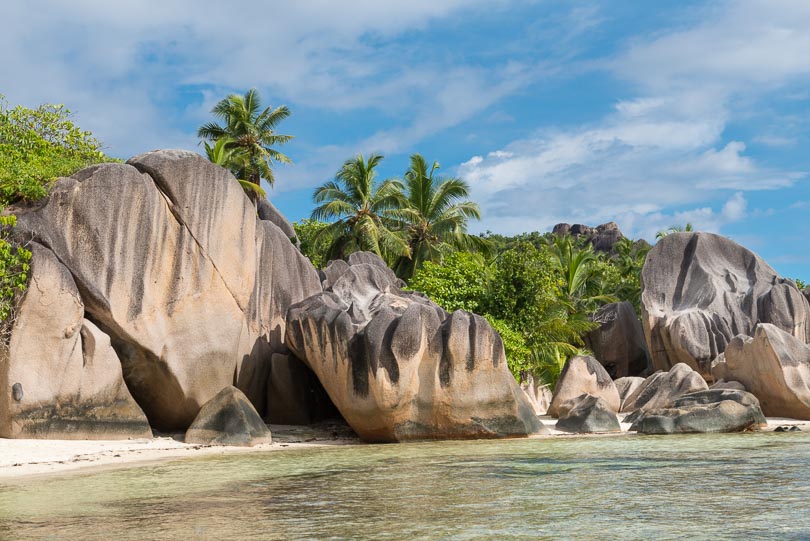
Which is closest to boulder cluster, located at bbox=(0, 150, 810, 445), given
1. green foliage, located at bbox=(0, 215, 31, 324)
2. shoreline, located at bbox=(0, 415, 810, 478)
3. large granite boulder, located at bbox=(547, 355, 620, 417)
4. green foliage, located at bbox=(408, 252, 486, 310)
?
green foliage, located at bbox=(0, 215, 31, 324)

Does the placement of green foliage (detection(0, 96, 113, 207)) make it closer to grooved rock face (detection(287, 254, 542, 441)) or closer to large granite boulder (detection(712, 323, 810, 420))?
grooved rock face (detection(287, 254, 542, 441))

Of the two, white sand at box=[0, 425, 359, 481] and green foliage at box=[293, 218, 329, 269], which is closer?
white sand at box=[0, 425, 359, 481]

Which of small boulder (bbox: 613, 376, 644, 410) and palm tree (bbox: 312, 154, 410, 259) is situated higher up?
palm tree (bbox: 312, 154, 410, 259)

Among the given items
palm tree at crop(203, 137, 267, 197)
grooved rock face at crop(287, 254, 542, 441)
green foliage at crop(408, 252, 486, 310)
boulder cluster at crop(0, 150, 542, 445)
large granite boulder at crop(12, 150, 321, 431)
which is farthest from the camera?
palm tree at crop(203, 137, 267, 197)

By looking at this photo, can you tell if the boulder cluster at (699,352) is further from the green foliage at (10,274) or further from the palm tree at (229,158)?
the palm tree at (229,158)

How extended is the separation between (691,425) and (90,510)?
11.8 meters

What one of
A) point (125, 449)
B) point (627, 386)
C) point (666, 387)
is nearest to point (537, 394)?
point (627, 386)

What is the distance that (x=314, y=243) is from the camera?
32.5 meters

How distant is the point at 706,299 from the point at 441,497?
22044mm

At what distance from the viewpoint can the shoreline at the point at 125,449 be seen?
1135 cm

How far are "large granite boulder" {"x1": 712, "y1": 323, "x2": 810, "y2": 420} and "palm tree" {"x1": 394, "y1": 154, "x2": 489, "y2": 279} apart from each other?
13.5 m

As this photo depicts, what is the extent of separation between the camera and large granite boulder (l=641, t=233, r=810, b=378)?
2595 centimetres

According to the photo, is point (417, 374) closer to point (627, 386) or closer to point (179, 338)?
point (179, 338)

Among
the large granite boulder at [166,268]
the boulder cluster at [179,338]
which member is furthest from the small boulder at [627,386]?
the large granite boulder at [166,268]
